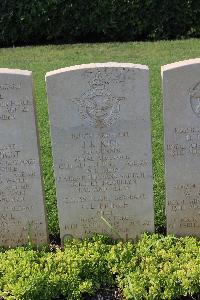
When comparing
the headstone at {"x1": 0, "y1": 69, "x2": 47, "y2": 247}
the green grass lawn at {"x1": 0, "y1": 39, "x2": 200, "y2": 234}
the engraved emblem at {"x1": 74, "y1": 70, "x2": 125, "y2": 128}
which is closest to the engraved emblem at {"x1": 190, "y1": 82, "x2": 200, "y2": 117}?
the engraved emblem at {"x1": 74, "y1": 70, "x2": 125, "y2": 128}

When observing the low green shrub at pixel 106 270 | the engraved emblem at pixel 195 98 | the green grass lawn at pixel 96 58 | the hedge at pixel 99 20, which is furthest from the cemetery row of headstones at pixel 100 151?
the hedge at pixel 99 20

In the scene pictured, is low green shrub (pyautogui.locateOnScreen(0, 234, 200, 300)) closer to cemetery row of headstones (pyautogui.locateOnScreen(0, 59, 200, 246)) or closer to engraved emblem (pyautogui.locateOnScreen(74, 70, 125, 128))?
cemetery row of headstones (pyautogui.locateOnScreen(0, 59, 200, 246))

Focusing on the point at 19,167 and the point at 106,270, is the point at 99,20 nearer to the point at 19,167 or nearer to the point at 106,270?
the point at 19,167

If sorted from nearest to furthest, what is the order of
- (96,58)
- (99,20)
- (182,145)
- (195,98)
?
1. (195,98)
2. (182,145)
3. (96,58)
4. (99,20)

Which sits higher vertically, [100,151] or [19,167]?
[100,151]

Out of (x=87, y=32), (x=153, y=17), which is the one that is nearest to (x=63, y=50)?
(x=87, y=32)

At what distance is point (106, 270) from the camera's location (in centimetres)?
414

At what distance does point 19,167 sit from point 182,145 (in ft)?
3.97

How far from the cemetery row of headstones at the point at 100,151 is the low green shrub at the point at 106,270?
237 millimetres

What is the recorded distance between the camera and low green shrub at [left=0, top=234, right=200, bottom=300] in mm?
3939

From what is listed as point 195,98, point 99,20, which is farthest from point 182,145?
point 99,20

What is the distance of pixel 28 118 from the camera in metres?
4.16

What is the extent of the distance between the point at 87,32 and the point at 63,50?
117 cm

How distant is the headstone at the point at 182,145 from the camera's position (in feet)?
13.1
